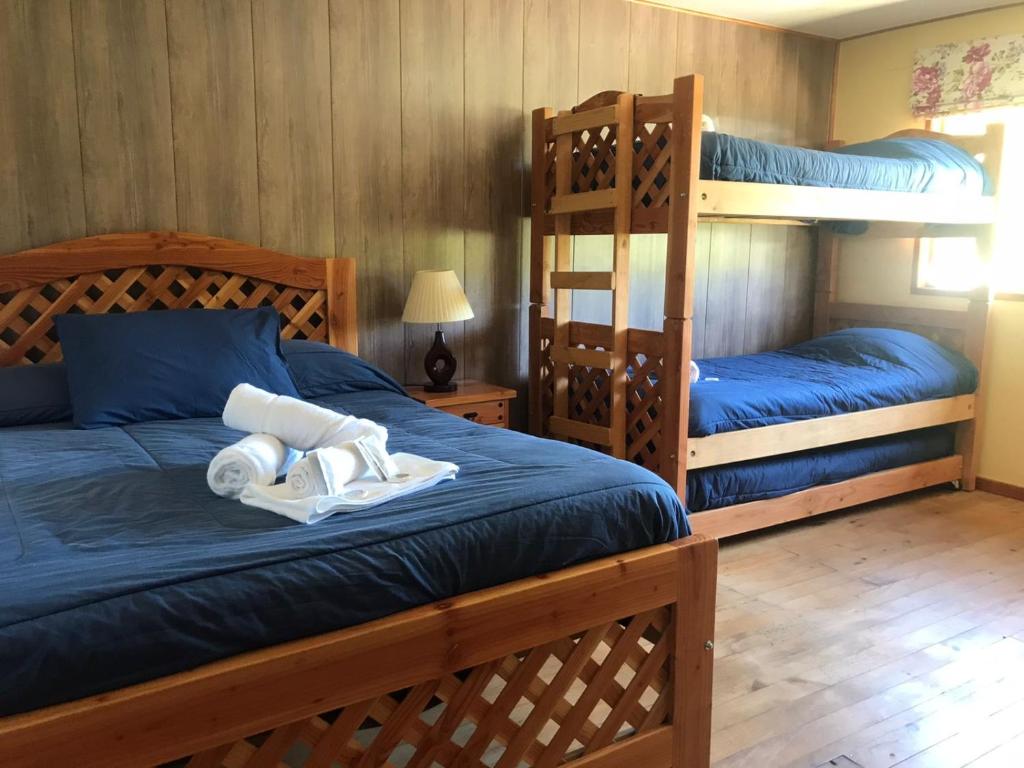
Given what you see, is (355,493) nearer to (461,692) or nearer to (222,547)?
(222,547)

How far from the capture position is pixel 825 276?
16.3 feet

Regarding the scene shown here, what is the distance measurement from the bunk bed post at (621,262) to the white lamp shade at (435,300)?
0.62 metres

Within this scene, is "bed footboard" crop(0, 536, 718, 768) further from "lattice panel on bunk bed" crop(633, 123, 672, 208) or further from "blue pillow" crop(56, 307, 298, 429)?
"lattice panel on bunk bed" crop(633, 123, 672, 208)

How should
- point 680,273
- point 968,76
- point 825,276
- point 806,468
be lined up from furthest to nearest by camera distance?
point 825,276 → point 968,76 → point 806,468 → point 680,273

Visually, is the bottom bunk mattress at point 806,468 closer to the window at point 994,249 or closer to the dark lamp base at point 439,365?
the window at point 994,249

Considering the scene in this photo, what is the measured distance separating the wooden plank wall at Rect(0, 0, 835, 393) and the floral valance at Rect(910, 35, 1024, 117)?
29.6 inches

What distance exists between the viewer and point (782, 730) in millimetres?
2154

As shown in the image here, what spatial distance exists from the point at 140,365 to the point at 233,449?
96 centimetres

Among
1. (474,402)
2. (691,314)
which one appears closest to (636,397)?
(691,314)

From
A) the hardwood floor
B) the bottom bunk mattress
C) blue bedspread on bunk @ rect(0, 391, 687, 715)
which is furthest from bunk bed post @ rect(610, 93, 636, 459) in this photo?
blue bedspread on bunk @ rect(0, 391, 687, 715)

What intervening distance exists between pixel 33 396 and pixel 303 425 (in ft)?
3.74

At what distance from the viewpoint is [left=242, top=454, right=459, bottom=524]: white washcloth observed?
63.0 inches

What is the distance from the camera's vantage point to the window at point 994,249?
13.5 ft

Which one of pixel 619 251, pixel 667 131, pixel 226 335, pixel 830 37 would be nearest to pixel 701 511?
pixel 619 251
